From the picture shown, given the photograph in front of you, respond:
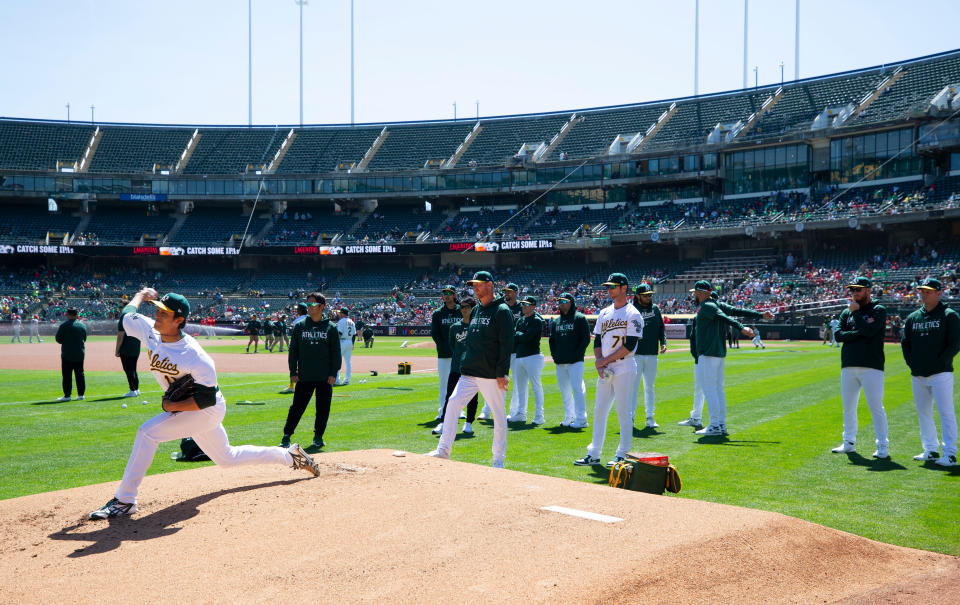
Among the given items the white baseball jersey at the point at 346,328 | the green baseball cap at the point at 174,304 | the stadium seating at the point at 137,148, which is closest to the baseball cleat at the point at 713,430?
the green baseball cap at the point at 174,304

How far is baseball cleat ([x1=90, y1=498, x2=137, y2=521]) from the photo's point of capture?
20.5ft

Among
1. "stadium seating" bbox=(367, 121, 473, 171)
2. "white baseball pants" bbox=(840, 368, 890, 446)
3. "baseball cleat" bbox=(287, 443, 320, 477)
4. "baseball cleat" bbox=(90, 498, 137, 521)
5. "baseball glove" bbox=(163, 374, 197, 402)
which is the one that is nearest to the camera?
"baseball cleat" bbox=(90, 498, 137, 521)

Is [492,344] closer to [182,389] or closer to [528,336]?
[182,389]

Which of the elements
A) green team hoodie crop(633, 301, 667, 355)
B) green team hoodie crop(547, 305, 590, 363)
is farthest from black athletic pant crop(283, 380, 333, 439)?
green team hoodie crop(633, 301, 667, 355)

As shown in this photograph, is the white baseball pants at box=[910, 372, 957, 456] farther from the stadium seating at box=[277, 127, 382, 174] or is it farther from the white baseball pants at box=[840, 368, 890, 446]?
the stadium seating at box=[277, 127, 382, 174]

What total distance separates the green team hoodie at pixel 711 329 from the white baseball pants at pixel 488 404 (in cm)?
446

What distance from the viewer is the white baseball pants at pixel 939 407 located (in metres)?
9.42

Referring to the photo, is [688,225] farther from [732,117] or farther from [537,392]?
[537,392]

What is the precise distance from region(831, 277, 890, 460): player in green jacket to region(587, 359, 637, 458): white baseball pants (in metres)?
2.89

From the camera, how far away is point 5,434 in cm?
1212

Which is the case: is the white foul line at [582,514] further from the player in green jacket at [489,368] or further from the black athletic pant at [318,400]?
the black athletic pant at [318,400]

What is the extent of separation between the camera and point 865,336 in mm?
9781

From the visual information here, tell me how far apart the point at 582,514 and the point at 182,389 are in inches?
138

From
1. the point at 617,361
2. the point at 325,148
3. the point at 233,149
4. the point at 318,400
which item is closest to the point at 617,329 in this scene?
the point at 617,361
